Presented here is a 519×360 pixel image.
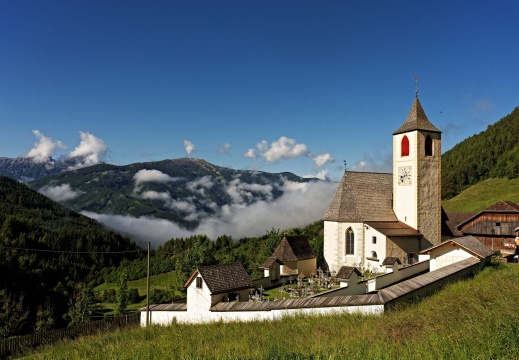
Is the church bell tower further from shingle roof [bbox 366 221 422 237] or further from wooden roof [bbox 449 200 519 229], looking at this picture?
wooden roof [bbox 449 200 519 229]

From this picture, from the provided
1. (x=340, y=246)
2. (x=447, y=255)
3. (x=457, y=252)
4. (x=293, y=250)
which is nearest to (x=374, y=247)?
(x=340, y=246)

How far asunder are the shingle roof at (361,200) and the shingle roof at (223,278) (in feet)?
47.2

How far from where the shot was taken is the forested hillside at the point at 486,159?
302 feet

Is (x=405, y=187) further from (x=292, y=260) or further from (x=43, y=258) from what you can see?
(x=43, y=258)

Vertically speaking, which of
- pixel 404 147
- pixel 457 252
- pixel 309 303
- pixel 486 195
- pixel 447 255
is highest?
pixel 404 147

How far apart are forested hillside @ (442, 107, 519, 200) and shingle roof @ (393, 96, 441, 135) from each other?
194 feet

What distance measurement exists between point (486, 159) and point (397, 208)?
80.0 meters

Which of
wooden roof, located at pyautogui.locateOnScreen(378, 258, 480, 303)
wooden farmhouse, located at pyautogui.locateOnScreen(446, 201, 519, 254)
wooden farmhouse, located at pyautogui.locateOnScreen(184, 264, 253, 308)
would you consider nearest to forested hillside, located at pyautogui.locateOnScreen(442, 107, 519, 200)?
wooden farmhouse, located at pyautogui.locateOnScreen(446, 201, 519, 254)

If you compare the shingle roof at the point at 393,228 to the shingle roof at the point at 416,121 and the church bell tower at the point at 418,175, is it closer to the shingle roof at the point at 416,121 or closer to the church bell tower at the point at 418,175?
the church bell tower at the point at 418,175

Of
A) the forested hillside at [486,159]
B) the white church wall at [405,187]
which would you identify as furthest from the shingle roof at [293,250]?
the forested hillside at [486,159]

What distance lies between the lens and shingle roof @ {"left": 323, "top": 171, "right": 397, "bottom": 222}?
36.2m

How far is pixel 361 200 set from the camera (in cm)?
3662

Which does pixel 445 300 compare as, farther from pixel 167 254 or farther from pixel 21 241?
pixel 21 241

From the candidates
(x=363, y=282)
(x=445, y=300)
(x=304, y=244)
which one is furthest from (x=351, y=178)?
(x=445, y=300)
